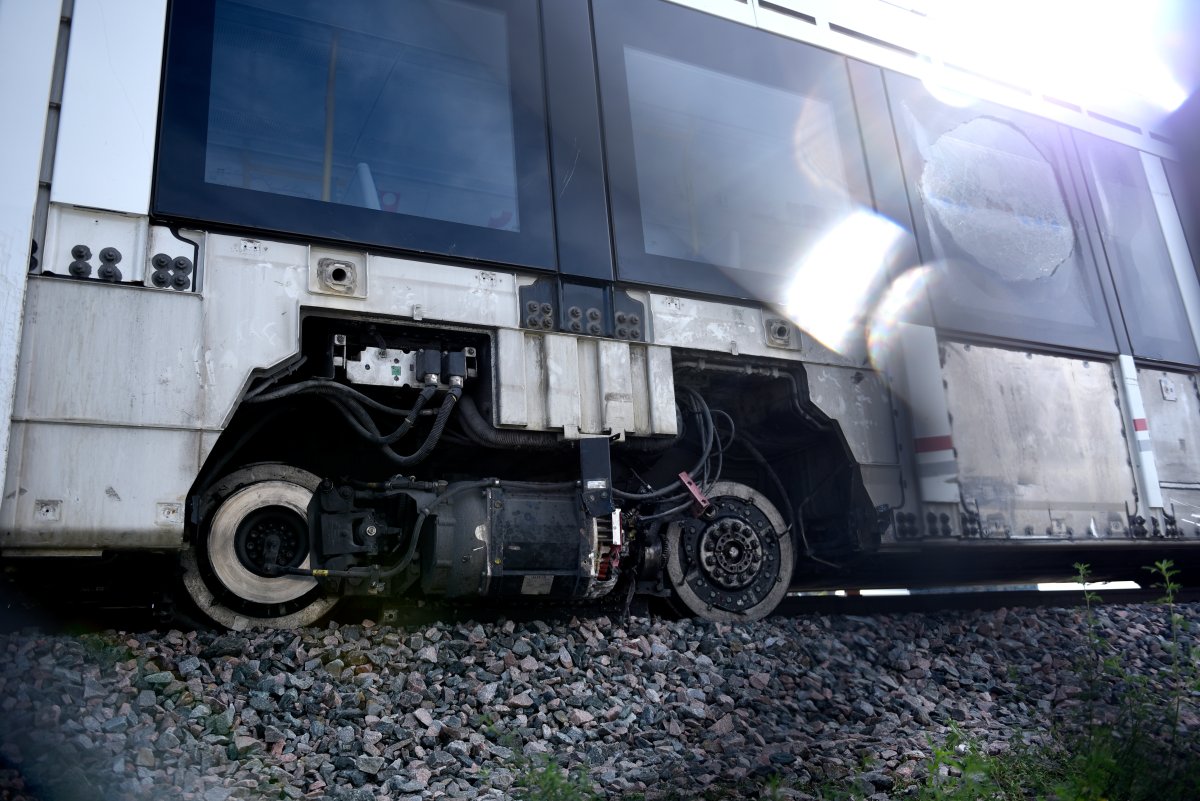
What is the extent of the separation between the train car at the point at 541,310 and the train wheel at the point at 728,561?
0.02m

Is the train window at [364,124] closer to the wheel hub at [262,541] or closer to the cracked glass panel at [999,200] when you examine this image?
the wheel hub at [262,541]

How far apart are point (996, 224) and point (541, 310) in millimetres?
3124

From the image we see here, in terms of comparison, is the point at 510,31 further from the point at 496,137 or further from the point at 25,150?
the point at 25,150

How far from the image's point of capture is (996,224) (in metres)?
5.46

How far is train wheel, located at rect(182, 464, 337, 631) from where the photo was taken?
3477 millimetres

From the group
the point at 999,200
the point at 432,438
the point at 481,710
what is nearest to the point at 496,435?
the point at 432,438

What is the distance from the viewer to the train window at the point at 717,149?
4.31 m

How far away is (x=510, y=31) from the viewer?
13.7 feet

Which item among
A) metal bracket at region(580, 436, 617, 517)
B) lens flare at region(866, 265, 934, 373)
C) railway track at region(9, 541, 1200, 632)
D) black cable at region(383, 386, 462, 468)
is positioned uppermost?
lens flare at region(866, 265, 934, 373)

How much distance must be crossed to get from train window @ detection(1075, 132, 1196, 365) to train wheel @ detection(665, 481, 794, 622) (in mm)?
3092

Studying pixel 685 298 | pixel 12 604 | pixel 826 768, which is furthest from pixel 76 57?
pixel 826 768

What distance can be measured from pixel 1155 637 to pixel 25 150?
5.71m

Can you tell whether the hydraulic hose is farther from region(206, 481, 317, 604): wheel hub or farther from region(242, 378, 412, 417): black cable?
region(206, 481, 317, 604): wheel hub

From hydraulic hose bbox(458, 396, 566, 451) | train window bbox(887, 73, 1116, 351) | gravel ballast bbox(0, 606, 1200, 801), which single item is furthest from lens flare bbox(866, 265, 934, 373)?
hydraulic hose bbox(458, 396, 566, 451)
